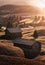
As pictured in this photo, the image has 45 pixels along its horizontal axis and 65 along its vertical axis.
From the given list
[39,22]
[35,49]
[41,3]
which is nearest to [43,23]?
[39,22]

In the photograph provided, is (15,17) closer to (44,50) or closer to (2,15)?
(2,15)

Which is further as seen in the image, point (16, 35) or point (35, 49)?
point (16, 35)

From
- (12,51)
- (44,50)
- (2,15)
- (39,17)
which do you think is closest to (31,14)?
(39,17)

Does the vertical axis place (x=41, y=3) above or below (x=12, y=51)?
above

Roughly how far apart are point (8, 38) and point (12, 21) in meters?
1.05

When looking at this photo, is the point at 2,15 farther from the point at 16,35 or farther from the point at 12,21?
the point at 16,35

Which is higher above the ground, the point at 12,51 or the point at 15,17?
the point at 15,17

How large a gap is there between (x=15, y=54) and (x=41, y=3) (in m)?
3.27

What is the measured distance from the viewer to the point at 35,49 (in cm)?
738

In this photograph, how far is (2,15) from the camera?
30.3 ft

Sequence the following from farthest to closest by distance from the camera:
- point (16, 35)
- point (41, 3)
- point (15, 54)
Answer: point (41, 3), point (16, 35), point (15, 54)

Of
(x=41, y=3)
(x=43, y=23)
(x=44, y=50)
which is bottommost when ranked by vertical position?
(x=44, y=50)

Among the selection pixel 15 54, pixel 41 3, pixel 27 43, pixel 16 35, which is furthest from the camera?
pixel 41 3

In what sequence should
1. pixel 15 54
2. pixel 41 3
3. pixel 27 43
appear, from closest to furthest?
pixel 15 54 → pixel 27 43 → pixel 41 3
